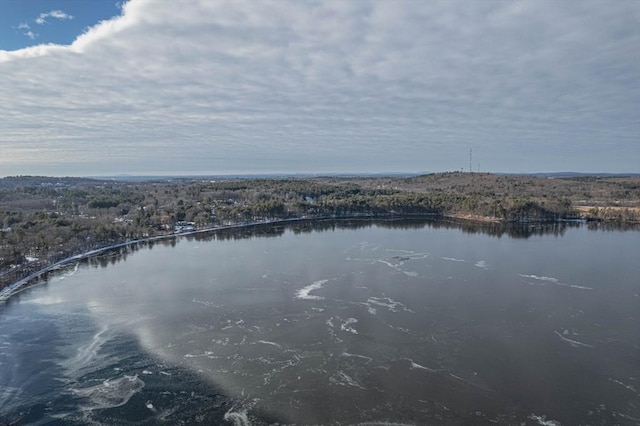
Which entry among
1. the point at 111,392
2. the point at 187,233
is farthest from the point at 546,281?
the point at 187,233

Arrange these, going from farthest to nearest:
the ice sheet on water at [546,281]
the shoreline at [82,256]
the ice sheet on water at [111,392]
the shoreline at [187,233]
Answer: the shoreline at [187,233]
the shoreline at [82,256]
the ice sheet on water at [546,281]
the ice sheet on water at [111,392]

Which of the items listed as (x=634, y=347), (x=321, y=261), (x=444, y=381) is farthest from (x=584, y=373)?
(x=321, y=261)

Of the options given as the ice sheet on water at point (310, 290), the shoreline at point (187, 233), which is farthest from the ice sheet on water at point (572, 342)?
the shoreline at point (187, 233)

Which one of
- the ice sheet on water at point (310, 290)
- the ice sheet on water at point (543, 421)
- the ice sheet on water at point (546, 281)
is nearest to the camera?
the ice sheet on water at point (543, 421)

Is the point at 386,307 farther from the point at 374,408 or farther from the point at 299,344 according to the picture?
the point at 374,408

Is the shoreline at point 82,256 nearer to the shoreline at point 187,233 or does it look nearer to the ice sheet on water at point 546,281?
the shoreline at point 187,233
